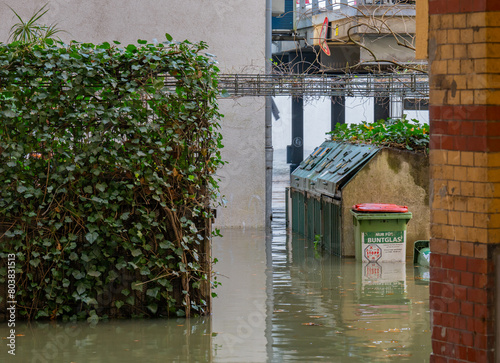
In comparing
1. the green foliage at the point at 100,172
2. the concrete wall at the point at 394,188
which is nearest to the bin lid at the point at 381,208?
the concrete wall at the point at 394,188

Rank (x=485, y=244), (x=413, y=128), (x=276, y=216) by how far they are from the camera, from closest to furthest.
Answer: (x=485, y=244) → (x=413, y=128) → (x=276, y=216)

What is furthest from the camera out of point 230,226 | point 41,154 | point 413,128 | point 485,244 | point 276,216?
point 276,216

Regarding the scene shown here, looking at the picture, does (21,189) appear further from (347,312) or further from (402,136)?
(402,136)

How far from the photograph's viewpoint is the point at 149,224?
28.1 feet

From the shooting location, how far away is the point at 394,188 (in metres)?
13.1

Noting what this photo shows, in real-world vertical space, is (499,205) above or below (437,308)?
above

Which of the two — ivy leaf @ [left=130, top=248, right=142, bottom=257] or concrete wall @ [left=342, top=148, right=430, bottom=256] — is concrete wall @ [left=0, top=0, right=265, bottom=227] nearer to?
concrete wall @ [left=342, top=148, right=430, bottom=256]

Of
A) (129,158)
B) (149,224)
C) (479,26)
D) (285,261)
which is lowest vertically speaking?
(285,261)

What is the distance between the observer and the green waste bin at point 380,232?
12.3 m

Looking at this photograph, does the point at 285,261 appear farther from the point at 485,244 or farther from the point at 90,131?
the point at 485,244

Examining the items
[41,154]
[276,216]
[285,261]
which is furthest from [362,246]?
[276,216]

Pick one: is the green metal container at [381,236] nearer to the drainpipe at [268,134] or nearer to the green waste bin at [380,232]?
the green waste bin at [380,232]

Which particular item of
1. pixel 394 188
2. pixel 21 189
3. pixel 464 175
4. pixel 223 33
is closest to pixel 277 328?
pixel 21 189

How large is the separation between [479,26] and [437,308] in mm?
1586
